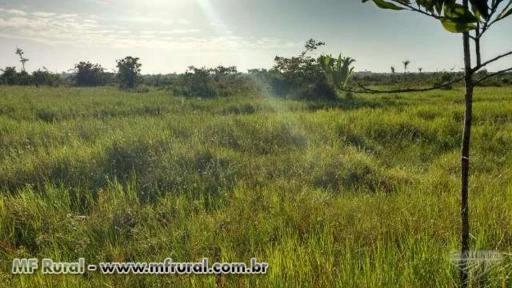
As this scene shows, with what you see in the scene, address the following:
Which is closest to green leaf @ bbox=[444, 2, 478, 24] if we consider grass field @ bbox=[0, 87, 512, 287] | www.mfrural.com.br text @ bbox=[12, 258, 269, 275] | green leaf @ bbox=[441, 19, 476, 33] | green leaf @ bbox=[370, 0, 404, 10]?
green leaf @ bbox=[441, 19, 476, 33]

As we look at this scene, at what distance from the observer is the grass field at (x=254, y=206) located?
2381 mm

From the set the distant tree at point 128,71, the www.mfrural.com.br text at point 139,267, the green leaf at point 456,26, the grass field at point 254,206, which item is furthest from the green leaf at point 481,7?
the distant tree at point 128,71

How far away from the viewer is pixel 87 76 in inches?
1901

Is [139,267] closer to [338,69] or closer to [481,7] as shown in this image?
[338,69]

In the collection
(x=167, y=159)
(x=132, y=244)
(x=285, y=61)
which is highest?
(x=285, y=61)

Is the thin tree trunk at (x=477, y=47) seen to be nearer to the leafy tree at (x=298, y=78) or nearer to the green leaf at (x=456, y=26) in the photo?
the green leaf at (x=456, y=26)

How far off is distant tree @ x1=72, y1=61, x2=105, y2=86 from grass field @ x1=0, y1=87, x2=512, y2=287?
4383 centimetres

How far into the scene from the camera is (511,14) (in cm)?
121

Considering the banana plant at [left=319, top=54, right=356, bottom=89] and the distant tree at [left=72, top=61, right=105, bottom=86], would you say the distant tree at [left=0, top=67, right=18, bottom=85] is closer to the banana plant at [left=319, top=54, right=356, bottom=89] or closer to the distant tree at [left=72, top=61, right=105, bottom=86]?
the distant tree at [left=72, top=61, right=105, bottom=86]

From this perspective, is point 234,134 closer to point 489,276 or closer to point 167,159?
point 167,159

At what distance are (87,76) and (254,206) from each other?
49.4 meters

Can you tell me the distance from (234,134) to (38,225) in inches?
170

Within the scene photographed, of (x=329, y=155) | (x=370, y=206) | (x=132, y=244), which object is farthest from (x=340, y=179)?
(x=132, y=244)

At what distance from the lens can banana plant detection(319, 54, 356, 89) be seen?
1.33 metres
